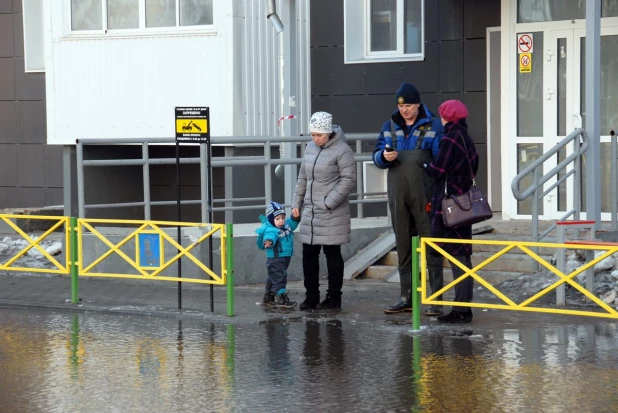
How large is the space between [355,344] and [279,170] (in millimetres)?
5367

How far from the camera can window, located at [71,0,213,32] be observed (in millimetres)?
15586

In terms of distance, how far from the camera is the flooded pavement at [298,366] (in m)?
7.47

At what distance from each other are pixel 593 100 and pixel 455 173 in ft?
8.40

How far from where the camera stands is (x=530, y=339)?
9516 mm

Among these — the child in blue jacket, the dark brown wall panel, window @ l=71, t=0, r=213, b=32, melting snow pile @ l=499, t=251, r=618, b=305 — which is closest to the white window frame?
window @ l=71, t=0, r=213, b=32

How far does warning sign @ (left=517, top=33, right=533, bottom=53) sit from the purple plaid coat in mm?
4785

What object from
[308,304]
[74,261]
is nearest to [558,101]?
[308,304]

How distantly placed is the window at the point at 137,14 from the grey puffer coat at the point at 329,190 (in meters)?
5.16

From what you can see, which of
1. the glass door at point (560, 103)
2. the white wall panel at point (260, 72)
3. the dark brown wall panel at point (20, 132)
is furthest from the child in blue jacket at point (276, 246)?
the dark brown wall panel at point (20, 132)

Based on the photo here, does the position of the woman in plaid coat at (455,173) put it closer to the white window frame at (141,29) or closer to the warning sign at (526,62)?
the warning sign at (526,62)

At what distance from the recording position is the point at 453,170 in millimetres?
10062

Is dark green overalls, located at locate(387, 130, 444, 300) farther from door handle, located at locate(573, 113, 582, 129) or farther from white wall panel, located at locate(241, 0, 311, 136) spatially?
white wall panel, located at locate(241, 0, 311, 136)

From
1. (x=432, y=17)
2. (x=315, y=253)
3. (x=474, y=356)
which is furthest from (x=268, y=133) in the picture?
(x=474, y=356)

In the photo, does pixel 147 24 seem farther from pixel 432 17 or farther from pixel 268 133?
pixel 432 17
